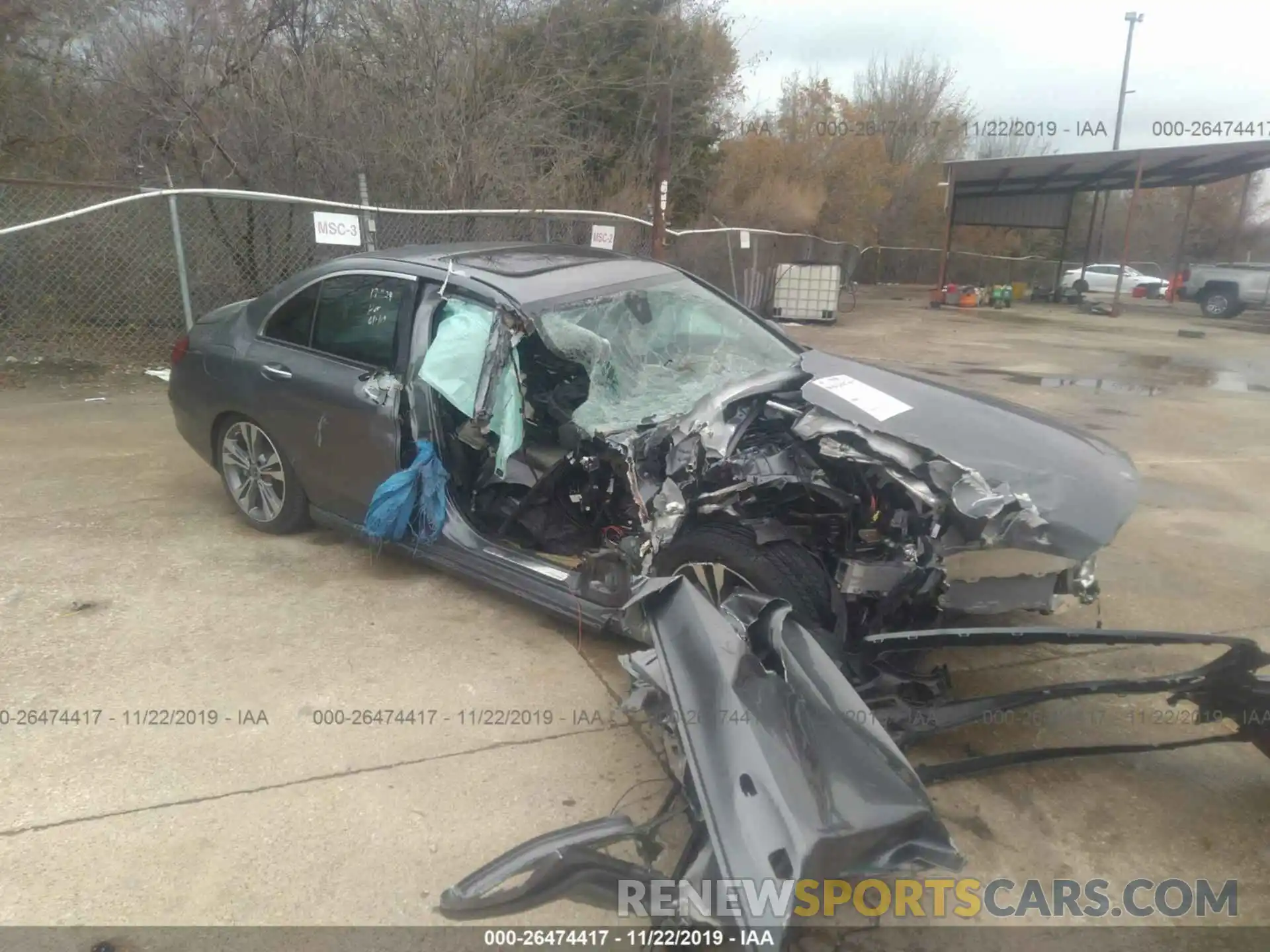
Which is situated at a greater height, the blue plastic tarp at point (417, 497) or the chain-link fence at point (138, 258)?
the chain-link fence at point (138, 258)

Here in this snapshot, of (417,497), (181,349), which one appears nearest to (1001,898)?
(417,497)

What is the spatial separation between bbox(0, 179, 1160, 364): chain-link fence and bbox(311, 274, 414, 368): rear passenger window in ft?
12.9

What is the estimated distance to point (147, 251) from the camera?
27.1ft

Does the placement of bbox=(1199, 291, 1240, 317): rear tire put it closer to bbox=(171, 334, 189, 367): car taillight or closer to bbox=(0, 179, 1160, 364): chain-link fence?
bbox=(0, 179, 1160, 364): chain-link fence

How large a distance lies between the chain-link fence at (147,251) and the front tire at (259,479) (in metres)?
3.68

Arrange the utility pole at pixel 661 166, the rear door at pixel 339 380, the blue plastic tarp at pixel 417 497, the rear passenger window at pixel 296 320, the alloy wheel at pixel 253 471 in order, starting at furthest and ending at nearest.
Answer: the utility pole at pixel 661 166, the alloy wheel at pixel 253 471, the rear passenger window at pixel 296 320, the rear door at pixel 339 380, the blue plastic tarp at pixel 417 497

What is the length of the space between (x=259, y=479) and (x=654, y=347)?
7.68 feet

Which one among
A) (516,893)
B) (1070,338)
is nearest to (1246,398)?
(1070,338)

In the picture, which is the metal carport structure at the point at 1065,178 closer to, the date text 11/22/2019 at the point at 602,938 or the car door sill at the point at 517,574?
the car door sill at the point at 517,574

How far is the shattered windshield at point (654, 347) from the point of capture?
3.73m

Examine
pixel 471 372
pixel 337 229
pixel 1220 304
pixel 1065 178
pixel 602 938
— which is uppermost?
pixel 1065 178

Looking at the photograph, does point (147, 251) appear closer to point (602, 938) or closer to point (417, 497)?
point (417, 497)

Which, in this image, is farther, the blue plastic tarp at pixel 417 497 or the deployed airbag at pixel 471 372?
the blue plastic tarp at pixel 417 497

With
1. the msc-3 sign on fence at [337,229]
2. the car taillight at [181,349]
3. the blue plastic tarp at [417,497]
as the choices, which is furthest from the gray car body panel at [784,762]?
the msc-3 sign on fence at [337,229]
